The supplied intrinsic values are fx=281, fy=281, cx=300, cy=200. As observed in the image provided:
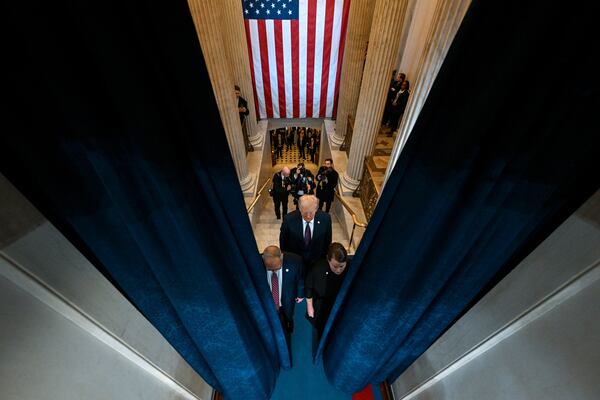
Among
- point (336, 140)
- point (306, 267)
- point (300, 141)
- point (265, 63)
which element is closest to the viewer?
point (306, 267)

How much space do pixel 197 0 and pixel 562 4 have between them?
3.61m

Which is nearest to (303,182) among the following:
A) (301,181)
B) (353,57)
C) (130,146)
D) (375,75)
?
(301,181)

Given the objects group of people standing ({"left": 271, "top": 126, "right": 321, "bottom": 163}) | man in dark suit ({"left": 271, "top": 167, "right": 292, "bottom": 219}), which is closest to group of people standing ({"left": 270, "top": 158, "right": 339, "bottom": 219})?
man in dark suit ({"left": 271, "top": 167, "right": 292, "bottom": 219})

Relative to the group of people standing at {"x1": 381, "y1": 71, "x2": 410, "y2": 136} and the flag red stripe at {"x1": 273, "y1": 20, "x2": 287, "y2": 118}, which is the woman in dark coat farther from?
the flag red stripe at {"x1": 273, "y1": 20, "x2": 287, "y2": 118}

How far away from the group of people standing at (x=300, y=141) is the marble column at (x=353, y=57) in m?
2.83

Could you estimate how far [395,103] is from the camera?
6.33m

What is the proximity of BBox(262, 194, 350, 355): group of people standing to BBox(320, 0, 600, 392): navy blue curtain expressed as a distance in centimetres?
79

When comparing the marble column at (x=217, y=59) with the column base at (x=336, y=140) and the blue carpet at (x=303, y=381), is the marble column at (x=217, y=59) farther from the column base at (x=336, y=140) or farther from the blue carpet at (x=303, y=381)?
the column base at (x=336, y=140)

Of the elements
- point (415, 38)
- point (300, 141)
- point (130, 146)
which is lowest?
point (130, 146)

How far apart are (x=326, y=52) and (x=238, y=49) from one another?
187 centimetres

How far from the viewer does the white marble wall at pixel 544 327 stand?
931 mm

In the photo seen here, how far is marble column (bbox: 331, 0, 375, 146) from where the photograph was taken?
5.16 metres

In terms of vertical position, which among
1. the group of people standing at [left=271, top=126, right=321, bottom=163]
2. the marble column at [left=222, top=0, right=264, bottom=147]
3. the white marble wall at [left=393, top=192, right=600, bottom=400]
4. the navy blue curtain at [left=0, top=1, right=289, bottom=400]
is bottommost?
the white marble wall at [left=393, top=192, right=600, bottom=400]

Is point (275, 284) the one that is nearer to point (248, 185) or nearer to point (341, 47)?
point (248, 185)
